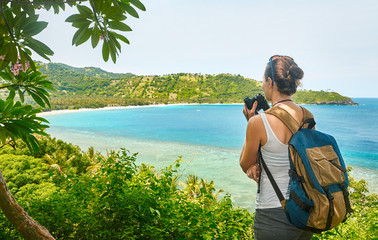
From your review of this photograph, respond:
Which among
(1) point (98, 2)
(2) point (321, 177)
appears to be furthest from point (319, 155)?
(1) point (98, 2)

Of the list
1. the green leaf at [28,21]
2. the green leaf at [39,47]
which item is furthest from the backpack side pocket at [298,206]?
the green leaf at [28,21]

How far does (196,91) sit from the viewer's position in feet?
416

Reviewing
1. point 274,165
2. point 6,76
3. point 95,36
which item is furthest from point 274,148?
point 6,76

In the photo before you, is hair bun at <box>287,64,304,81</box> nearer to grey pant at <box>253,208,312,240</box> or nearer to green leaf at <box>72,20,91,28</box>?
grey pant at <box>253,208,312,240</box>

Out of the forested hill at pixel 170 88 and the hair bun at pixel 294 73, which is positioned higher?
the forested hill at pixel 170 88

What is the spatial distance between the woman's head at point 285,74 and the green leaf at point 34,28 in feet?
3.77

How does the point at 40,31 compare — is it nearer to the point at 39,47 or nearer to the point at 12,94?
→ the point at 39,47

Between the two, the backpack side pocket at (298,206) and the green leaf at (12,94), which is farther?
the green leaf at (12,94)

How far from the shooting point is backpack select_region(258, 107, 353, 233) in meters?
0.97

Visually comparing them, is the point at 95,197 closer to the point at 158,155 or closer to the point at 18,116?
the point at 18,116

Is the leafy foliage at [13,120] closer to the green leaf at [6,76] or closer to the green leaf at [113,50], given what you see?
the green leaf at [6,76]

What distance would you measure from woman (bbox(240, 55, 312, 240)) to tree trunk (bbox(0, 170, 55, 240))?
1471 millimetres

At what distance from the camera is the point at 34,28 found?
3.50 ft

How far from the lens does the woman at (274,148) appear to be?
3.58 feet
